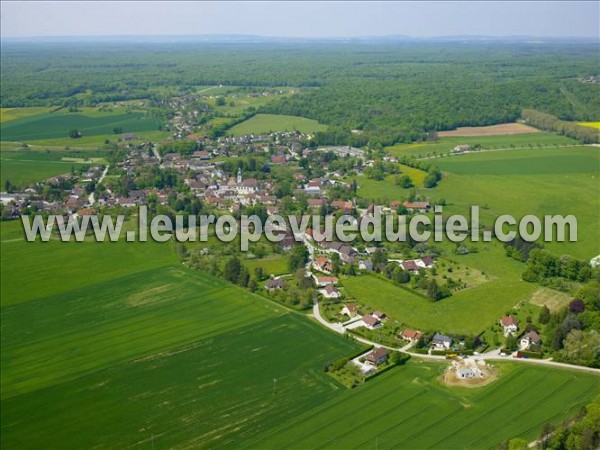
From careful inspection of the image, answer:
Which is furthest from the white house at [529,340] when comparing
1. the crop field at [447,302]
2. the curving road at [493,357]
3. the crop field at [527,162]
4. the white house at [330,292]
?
the crop field at [527,162]

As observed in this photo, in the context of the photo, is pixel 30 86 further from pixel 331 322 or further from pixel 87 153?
pixel 331 322

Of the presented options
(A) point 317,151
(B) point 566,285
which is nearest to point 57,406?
(B) point 566,285

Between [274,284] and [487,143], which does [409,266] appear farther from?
[487,143]

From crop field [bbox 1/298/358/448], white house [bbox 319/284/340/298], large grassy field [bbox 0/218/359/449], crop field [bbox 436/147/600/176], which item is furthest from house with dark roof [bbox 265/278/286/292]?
crop field [bbox 436/147/600/176]

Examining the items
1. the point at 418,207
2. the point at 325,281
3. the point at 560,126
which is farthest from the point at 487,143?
the point at 325,281

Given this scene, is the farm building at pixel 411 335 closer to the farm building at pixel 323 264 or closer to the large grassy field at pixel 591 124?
the farm building at pixel 323 264

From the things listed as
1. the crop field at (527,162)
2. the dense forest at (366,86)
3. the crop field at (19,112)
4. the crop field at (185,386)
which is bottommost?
the crop field at (185,386)

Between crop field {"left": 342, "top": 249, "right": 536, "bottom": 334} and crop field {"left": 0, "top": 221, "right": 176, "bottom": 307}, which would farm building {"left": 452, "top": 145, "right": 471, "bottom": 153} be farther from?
crop field {"left": 0, "top": 221, "right": 176, "bottom": 307}
